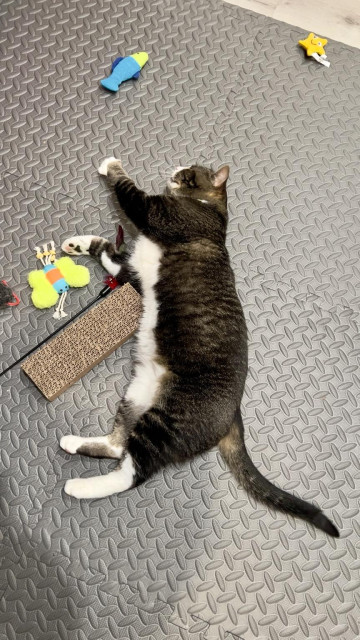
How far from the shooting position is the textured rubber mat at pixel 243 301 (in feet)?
4.16

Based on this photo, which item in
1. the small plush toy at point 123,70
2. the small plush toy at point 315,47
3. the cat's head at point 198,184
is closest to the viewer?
the cat's head at point 198,184

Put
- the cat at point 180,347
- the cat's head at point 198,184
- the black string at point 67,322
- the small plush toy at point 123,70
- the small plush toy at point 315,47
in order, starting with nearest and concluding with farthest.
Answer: the cat at point 180,347 → the black string at point 67,322 → the cat's head at point 198,184 → the small plush toy at point 123,70 → the small plush toy at point 315,47

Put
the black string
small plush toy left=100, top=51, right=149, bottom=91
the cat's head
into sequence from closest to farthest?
the black string
the cat's head
small plush toy left=100, top=51, right=149, bottom=91

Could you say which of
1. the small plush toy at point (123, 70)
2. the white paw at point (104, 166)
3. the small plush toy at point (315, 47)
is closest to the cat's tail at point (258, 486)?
the white paw at point (104, 166)

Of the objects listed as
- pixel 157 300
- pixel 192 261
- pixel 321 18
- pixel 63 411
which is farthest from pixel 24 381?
pixel 321 18

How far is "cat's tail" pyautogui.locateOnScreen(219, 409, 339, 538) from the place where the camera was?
1.25 metres

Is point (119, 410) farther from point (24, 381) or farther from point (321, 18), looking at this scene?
Answer: point (321, 18)

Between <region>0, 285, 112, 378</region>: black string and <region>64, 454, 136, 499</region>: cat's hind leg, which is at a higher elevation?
<region>0, 285, 112, 378</region>: black string

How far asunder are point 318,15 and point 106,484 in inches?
63.8

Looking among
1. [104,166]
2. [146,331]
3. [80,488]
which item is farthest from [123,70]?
[80,488]

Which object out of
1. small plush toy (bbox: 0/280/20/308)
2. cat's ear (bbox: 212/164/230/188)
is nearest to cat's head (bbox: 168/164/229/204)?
cat's ear (bbox: 212/164/230/188)

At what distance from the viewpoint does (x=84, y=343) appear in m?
1.36

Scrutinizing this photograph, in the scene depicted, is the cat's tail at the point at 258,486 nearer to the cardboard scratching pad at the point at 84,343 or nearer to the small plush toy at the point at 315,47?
the cardboard scratching pad at the point at 84,343

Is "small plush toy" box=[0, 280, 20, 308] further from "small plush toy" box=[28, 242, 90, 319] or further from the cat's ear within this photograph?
the cat's ear
